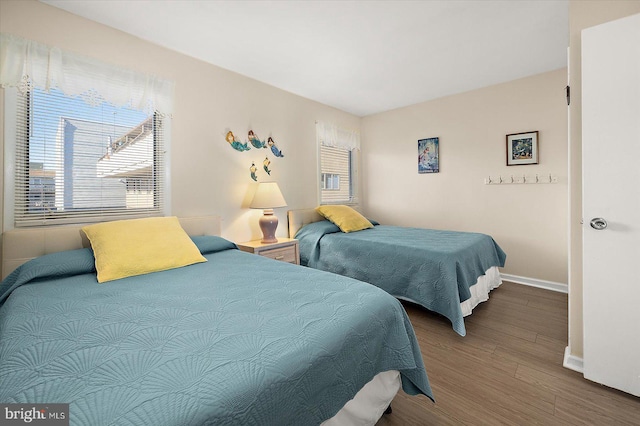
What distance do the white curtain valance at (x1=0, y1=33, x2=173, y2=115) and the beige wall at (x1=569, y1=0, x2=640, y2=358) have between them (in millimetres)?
3114

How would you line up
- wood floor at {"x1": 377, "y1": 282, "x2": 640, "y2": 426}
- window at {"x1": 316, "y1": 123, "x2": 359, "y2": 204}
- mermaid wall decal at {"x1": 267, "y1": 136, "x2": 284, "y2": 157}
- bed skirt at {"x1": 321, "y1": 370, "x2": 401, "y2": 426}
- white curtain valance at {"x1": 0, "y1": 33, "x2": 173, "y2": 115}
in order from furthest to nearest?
window at {"x1": 316, "y1": 123, "x2": 359, "y2": 204} < mermaid wall decal at {"x1": 267, "y1": 136, "x2": 284, "y2": 157} < white curtain valance at {"x1": 0, "y1": 33, "x2": 173, "y2": 115} < wood floor at {"x1": 377, "y1": 282, "x2": 640, "y2": 426} < bed skirt at {"x1": 321, "y1": 370, "x2": 401, "y2": 426}

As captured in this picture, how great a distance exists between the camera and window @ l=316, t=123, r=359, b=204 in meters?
4.14

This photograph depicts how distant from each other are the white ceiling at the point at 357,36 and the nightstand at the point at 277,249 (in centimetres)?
191

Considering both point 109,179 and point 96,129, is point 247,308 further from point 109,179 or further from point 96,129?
point 96,129

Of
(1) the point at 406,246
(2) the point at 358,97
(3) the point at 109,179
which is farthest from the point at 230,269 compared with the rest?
(2) the point at 358,97

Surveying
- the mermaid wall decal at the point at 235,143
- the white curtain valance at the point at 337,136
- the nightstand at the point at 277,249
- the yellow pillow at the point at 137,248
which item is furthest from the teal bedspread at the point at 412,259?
the yellow pillow at the point at 137,248

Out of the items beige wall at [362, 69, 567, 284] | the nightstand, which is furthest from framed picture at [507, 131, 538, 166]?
the nightstand

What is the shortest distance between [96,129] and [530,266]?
4.70 meters

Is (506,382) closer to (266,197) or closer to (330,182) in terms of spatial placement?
(266,197)

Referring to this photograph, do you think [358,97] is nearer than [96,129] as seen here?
No

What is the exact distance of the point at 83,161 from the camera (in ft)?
7.01

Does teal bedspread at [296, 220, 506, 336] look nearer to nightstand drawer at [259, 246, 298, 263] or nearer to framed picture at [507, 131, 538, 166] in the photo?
nightstand drawer at [259, 246, 298, 263]

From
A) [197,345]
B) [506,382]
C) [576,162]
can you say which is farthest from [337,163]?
[197,345]

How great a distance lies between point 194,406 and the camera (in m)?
0.65
